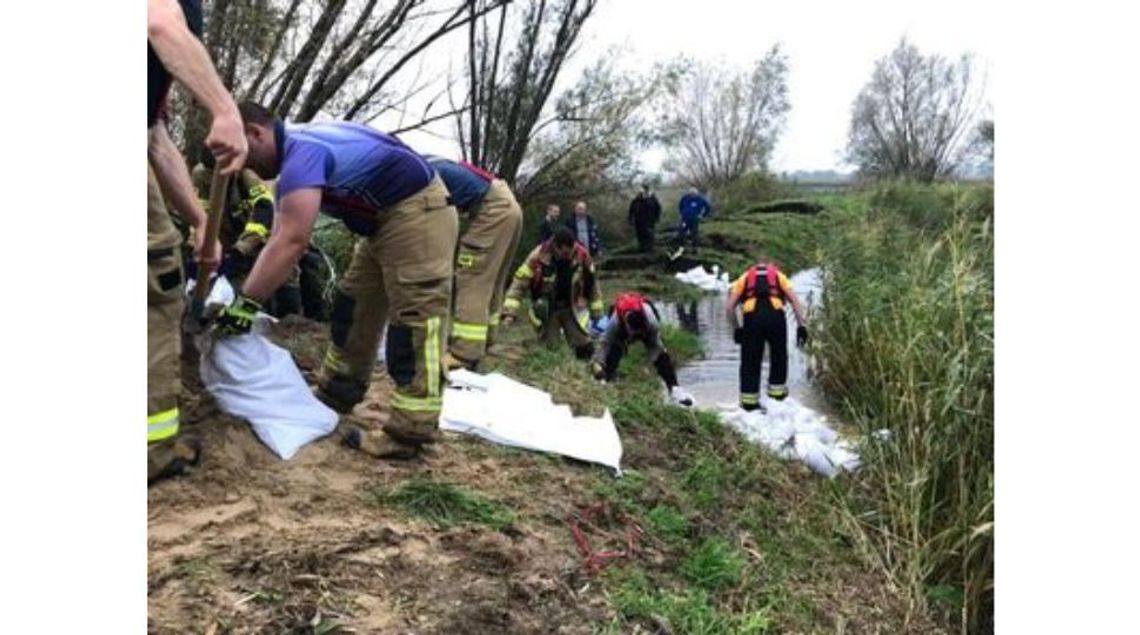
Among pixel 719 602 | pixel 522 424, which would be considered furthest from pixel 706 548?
pixel 522 424

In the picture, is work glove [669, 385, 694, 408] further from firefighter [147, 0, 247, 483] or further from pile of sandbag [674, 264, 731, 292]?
pile of sandbag [674, 264, 731, 292]

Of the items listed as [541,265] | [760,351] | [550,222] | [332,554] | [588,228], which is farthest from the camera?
[588,228]

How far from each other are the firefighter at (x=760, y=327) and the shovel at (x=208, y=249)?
11.7ft

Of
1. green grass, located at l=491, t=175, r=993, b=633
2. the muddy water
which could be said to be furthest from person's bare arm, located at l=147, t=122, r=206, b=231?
the muddy water

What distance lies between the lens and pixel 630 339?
6102mm

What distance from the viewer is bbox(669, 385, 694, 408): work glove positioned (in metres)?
5.62

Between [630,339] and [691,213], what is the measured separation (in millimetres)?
7376

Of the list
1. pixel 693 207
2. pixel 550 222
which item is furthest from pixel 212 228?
pixel 693 207

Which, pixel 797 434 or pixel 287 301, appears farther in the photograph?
pixel 287 301

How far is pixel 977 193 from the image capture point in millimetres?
4891

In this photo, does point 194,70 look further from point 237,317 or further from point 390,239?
point 390,239

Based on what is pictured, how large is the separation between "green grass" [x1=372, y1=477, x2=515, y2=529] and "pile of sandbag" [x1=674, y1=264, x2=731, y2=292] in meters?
9.39

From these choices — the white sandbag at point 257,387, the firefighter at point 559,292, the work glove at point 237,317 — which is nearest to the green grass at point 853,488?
the firefighter at point 559,292

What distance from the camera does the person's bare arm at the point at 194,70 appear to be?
2018 millimetres
